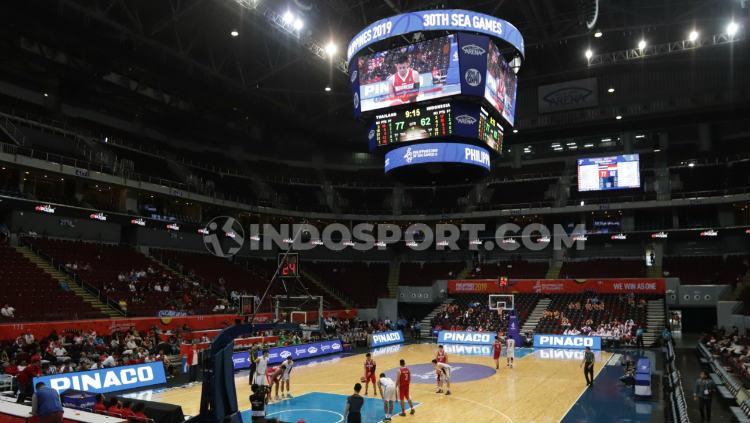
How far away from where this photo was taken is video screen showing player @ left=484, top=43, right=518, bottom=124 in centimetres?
2011

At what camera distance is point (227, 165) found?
4766 centimetres

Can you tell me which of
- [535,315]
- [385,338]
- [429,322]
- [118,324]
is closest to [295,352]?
[118,324]

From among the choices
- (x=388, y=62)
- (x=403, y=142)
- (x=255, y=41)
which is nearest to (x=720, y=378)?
(x=403, y=142)

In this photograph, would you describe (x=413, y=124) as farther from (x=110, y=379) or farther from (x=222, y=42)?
(x=222, y=42)

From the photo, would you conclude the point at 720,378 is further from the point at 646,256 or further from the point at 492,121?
the point at 646,256

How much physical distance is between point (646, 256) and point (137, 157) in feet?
134

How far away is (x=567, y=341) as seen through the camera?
32906mm

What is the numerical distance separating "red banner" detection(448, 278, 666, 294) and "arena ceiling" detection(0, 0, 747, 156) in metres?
15.4

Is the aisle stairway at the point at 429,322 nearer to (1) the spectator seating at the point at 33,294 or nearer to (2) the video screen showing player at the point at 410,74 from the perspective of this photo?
(1) the spectator seating at the point at 33,294

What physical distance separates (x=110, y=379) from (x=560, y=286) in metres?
32.2

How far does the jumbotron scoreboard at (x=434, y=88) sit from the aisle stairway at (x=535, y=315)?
798 inches

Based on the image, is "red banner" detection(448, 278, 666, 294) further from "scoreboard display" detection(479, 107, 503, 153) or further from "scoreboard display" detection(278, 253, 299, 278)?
"scoreboard display" detection(479, 107, 503, 153)

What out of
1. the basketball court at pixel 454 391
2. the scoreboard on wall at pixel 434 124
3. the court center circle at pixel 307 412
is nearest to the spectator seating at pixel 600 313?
the basketball court at pixel 454 391

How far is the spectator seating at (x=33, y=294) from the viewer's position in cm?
2444
